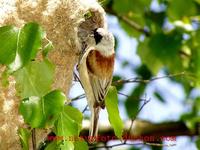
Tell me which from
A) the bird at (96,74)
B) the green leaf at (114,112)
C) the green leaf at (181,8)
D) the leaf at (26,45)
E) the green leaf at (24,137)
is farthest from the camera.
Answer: the green leaf at (181,8)

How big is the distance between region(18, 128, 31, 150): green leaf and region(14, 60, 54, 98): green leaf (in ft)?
0.62

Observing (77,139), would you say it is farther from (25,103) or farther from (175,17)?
(175,17)

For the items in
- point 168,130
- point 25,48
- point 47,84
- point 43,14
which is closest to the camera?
point 25,48

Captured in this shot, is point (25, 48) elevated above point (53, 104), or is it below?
above

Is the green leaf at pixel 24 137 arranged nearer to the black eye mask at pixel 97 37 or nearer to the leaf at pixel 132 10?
the black eye mask at pixel 97 37

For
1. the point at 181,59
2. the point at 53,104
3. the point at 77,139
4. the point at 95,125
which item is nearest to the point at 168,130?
the point at 181,59

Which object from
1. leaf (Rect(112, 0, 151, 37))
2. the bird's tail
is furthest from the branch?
the bird's tail

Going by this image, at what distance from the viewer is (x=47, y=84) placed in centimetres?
190

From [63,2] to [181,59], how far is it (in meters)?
1.94

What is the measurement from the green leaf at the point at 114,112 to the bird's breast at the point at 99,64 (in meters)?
0.07

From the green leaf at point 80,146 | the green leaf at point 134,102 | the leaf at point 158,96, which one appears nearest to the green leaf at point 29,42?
the green leaf at point 80,146

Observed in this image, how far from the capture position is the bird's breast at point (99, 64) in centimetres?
234

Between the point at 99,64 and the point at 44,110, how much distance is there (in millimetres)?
527

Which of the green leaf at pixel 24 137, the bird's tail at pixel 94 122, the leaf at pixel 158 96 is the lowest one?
the green leaf at pixel 24 137
